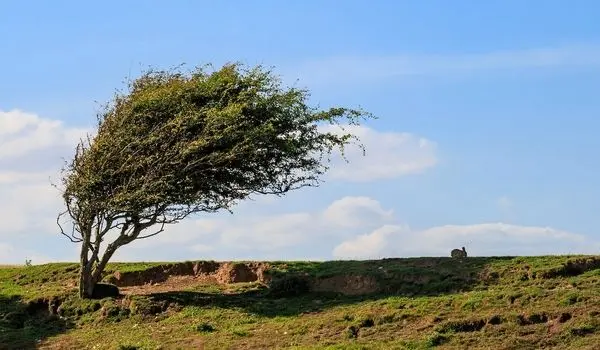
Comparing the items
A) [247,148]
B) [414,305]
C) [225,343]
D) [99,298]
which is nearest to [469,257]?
[414,305]

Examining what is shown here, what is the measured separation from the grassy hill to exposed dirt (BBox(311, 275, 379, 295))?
43 mm

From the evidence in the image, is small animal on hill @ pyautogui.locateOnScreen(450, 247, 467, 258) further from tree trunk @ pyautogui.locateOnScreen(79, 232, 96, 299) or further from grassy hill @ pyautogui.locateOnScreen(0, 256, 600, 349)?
tree trunk @ pyautogui.locateOnScreen(79, 232, 96, 299)

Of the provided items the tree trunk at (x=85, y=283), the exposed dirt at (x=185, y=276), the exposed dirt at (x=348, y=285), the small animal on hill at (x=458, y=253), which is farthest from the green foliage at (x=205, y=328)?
the small animal on hill at (x=458, y=253)

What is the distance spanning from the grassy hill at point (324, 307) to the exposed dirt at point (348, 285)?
0.14 ft

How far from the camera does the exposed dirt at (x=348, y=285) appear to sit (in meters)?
29.5

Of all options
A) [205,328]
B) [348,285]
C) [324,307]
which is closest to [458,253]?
[348,285]

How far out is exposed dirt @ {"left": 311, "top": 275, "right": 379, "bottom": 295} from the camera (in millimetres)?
29469

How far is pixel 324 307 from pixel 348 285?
7.93 feet

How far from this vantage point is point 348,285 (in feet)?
98.6

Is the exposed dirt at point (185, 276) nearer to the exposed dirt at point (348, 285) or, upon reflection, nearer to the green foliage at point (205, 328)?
the exposed dirt at point (348, 285)

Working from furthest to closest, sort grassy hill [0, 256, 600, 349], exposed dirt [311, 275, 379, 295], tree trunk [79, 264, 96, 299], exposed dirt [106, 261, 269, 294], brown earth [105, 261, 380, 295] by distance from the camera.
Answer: exposed dirt [106, 261, 269, 294], brown earth [105, 261, 380, 295], tree trunk [79, 264, 96, 299], exposed dirt [311, 275, 379, 295], grassy hill [0, 256, 600, 349]

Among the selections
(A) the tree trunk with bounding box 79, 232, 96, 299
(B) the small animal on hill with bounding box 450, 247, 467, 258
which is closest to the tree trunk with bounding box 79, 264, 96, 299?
A: (A) the tree trunk with bounding box 79, 232, 96, 299

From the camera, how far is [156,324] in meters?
28.0

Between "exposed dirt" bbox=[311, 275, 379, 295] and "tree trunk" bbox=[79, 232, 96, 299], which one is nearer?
"exposed dirt" bbox=[311, 275, 379, 295]
